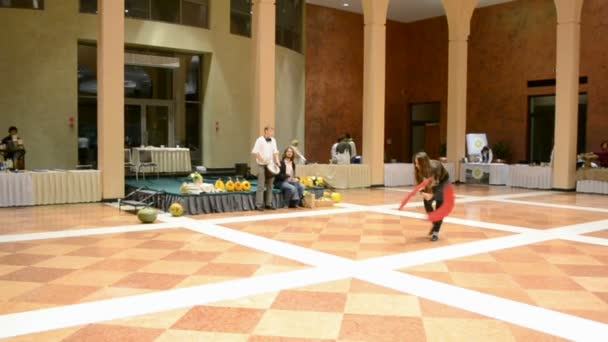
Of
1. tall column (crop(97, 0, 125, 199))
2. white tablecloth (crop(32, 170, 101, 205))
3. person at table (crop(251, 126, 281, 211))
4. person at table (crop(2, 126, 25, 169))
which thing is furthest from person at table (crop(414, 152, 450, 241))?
person at table (crop(2, 126, 25, 169))

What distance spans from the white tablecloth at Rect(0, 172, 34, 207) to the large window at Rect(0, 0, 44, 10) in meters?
7.61

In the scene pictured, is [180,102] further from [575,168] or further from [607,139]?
[607,139]

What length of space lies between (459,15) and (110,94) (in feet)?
40.8

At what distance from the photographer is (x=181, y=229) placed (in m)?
9.23

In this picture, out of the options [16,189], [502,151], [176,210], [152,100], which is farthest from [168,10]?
[502,151]

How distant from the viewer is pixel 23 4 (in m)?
16.8

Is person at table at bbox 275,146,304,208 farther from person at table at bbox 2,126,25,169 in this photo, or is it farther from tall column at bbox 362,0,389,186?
person at table at bbox 2,126,25,169

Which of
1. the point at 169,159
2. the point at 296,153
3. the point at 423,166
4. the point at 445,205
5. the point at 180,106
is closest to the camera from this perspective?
the point at 423,166

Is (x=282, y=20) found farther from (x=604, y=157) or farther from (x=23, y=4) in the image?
(x=604, y=157)

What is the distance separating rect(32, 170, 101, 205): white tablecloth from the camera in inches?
468

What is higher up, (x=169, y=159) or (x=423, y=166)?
(x=423, y=166)

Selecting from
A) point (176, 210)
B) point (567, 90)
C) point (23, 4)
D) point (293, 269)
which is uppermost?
point (23, 4)

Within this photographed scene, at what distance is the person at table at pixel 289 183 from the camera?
12.1 metres

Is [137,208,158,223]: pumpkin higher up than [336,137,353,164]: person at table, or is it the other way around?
[336,137,353,164]: person at table
